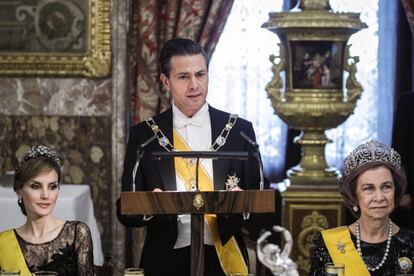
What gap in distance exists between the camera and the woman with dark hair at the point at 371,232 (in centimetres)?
299

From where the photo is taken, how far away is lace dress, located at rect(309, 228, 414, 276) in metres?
2.99

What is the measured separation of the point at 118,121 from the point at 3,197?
1.25 metres

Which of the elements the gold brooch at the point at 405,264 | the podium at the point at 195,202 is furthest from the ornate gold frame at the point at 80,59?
the podium at the point at 195,202

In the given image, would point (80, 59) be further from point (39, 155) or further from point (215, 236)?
point (215, 236)

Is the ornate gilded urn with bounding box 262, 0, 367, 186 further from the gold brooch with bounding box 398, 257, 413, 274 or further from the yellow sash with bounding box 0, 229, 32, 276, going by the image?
the yellow sash with bounding box 0, 229, 32, 276

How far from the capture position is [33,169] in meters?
3.04

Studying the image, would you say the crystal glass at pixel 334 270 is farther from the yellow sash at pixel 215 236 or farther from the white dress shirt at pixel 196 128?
the white dress shirt at pixel 196 128

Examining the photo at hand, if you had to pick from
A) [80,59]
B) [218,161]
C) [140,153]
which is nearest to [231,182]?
[218,161]

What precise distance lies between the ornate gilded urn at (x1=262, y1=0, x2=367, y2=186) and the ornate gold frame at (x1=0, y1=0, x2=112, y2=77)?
2.99ft

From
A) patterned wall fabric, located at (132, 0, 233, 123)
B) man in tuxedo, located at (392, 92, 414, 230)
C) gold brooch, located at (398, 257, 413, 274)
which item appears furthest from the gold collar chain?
patterned wall fabric, located at (132, 0, 233, 123)

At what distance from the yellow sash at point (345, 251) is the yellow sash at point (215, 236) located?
0.28m

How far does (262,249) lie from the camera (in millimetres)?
2189

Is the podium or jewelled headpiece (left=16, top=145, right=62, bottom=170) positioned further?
jewelled headpiece (left=16, top=145, right=62, bottom=170)

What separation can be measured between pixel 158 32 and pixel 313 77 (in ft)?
3.22
